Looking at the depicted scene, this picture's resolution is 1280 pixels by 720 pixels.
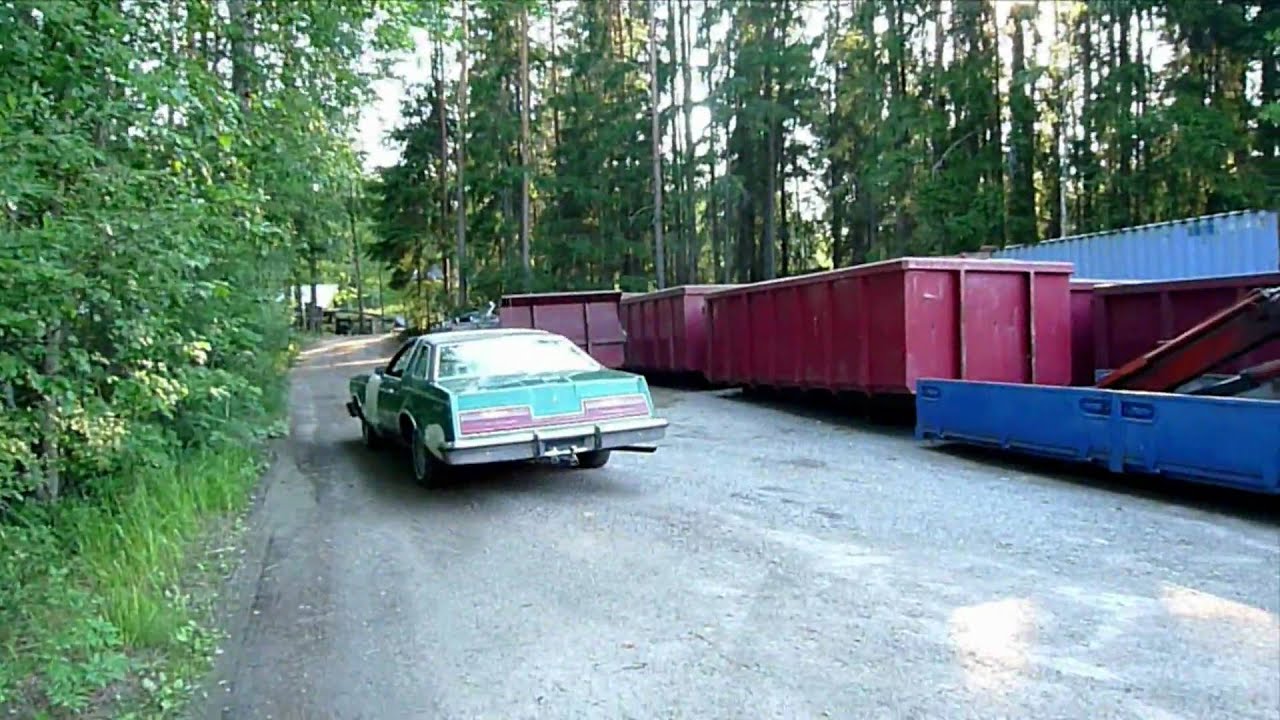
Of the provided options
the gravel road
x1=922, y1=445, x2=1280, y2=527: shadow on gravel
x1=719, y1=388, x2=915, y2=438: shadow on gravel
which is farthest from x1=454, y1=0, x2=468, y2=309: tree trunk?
x1=922, y1=445, x2=1280, y2=527: shadow on gravel

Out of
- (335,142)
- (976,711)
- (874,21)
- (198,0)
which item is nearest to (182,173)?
(198,0)

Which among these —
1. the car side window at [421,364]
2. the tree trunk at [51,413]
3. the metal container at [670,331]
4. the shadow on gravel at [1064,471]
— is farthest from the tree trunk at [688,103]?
the tree trunk at [51,413]

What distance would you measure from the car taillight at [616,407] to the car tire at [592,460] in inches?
49.7

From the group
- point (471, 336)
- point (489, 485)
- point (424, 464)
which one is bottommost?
point (489, 485)

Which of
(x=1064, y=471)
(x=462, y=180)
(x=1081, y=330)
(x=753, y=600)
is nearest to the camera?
(x=753, y=600)

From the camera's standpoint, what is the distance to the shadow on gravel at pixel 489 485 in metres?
8.43

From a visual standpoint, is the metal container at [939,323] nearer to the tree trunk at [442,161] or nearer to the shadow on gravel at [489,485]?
the shadow on gravel at [489,485]

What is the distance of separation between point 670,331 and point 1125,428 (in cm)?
1246

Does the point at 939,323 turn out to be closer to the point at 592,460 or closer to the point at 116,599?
the point at 592,460

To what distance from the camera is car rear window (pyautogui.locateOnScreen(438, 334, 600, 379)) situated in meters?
8.84

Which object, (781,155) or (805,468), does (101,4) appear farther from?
(781,155)

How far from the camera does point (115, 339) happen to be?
6.36 m

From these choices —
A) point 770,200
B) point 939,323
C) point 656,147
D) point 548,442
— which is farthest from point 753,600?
point 770,200

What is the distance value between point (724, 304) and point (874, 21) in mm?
20466
